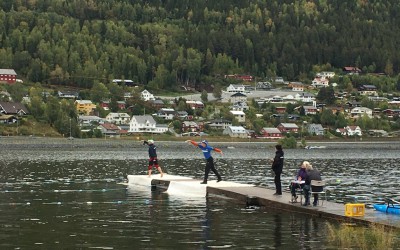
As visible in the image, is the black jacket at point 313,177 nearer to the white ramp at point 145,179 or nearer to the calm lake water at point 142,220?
the calm lake water at point 142,220

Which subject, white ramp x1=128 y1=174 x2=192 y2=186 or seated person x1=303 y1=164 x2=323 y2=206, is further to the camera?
white ramp x1=128 y1=174 x2=192 y2=186

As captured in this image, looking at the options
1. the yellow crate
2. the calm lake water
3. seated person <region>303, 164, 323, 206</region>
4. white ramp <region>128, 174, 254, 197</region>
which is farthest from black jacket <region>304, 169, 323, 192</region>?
white ramp <region>128, 174, 254, 197</region>

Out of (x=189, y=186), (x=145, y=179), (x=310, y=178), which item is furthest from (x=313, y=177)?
(x=145, y=179)

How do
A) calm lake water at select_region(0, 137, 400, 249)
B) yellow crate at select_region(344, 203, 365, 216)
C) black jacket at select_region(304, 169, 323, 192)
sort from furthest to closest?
black jacket at select_region(304, 169, 323, 192) < yellow crate at select_region(344, 203, 365, 216) < calm lake water at select_region(0, 137, 400, 249)

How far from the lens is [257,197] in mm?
35406

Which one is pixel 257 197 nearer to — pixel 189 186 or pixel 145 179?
pixel 189 186

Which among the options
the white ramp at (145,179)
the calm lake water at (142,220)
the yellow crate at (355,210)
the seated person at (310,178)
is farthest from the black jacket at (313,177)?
the white ramp at (145,179)

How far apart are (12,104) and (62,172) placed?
130 m

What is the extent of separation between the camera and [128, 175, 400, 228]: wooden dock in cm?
2894

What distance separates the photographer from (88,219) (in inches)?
1231

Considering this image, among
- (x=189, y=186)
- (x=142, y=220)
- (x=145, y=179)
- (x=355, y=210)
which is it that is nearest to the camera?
(x=355, y=210)

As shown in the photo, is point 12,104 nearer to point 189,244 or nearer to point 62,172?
point 62,172

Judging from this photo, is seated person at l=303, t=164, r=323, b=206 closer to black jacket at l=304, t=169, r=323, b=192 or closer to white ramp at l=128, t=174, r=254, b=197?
black jacket at l=304, t=169, r=323, b=192

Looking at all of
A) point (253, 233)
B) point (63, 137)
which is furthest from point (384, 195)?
point (63, 137)
